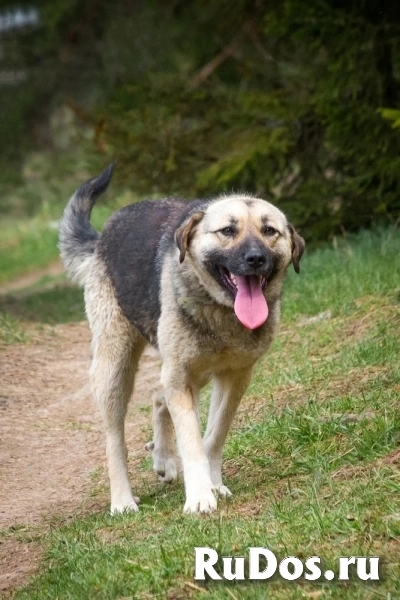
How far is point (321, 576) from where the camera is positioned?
4.36 metres

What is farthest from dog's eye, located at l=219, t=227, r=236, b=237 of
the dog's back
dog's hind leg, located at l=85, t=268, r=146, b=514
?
dog's hind leg, located at l=85, t=268, r=146, b=514

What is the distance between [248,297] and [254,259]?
23 cm

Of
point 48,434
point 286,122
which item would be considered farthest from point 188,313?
point 286,122

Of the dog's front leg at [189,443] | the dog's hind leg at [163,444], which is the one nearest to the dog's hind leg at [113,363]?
the dog's hind leg at [163,444]

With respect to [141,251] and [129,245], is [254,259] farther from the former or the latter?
[129,245]

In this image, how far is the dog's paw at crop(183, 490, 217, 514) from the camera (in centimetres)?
558

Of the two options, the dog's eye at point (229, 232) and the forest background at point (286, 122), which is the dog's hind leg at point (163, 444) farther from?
the forest background at point (286, 122)

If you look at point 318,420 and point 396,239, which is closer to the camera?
point 318,420

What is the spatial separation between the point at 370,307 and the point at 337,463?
3324 mm

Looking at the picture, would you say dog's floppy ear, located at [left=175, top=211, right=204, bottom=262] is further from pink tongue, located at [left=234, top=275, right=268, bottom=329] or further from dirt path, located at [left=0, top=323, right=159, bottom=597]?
dirt path, located at [left=0, top=323, right=159, bottom=597]

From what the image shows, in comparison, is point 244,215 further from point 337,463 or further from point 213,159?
point 213,159

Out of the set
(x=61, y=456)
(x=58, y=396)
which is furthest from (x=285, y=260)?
(x=58, y=396)

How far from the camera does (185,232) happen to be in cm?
594

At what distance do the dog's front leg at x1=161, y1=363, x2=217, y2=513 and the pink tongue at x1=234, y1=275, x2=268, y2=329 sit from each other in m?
0.46
